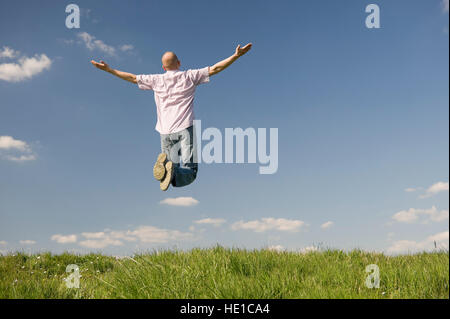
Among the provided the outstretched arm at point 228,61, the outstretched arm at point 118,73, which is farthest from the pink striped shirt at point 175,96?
the outstretched arm at point 118,73

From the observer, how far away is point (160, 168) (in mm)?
6660

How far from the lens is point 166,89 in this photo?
7.27 metres

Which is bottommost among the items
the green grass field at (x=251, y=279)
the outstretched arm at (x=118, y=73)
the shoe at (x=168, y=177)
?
the green grass field at (x=251, y=279)

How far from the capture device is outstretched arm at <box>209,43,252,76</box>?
655cm

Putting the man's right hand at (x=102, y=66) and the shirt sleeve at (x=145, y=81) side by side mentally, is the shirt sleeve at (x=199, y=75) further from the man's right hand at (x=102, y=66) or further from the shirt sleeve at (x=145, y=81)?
the man's right hand at (x=102, y=66)

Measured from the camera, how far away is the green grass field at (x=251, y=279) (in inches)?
204

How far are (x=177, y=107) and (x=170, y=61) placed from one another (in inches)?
34.2

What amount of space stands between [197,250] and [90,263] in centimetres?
292

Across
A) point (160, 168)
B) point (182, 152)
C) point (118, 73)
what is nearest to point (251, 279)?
point (160, 168)

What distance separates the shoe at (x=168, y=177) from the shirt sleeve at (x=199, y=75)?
1.58m

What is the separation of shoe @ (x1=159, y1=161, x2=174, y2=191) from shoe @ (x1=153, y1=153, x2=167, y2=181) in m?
0.06
